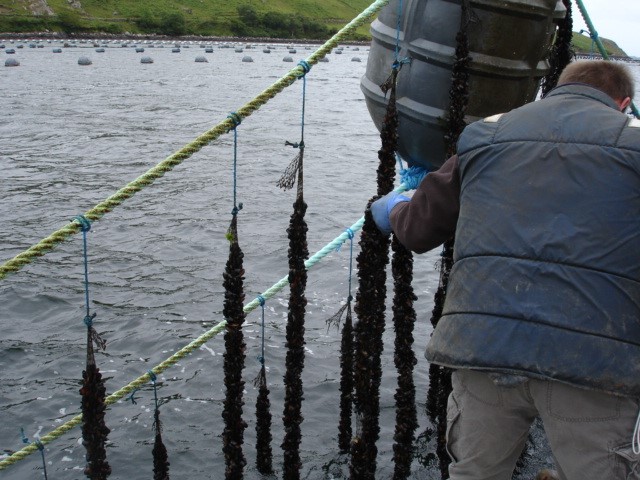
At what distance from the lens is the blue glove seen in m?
4.12

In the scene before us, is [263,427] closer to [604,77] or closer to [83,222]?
[83,222]

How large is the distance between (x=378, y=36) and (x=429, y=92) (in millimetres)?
590

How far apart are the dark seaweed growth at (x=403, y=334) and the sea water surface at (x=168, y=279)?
2.02 metres

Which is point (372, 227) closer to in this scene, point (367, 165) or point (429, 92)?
point (429, 92)

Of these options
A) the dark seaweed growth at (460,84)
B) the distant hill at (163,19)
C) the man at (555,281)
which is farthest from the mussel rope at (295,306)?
the distant hill at (163,19)

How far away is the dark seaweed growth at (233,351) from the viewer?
4.42 metres

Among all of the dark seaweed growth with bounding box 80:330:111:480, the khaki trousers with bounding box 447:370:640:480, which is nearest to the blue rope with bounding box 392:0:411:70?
the khaki trousers with bounding box 447:370:640:480

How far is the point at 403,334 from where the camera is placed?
16.8ft

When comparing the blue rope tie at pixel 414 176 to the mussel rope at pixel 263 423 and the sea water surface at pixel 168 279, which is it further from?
the sea water surface at pixel 168 279

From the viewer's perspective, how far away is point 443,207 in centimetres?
362

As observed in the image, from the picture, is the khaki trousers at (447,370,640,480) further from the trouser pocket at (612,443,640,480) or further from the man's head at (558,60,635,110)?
the man's head at (558,60,635,110)

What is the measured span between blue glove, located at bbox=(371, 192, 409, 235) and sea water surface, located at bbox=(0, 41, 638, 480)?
2.99 m

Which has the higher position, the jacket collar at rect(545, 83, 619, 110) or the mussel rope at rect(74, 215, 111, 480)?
the jacket collar at rect(545, 83, 619, 110)

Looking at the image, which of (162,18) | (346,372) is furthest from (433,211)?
(162,18)
